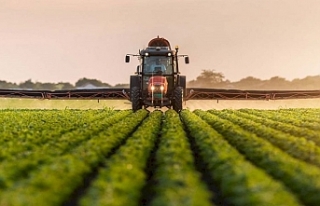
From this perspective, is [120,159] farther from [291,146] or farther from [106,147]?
[291,146]

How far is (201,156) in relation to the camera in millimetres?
11273

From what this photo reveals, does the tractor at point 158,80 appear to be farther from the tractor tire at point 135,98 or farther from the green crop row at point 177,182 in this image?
the green crop row at point 177,182

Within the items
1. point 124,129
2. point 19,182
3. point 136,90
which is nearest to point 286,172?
A: point 19,182

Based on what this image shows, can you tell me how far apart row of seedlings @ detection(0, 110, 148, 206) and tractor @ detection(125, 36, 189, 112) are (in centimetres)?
1494

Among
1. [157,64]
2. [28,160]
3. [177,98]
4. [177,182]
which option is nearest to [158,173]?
[177,182]

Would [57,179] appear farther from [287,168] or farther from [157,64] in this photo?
[157,64]

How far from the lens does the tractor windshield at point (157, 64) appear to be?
26.8 meters

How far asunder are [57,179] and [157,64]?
1981 centimetres

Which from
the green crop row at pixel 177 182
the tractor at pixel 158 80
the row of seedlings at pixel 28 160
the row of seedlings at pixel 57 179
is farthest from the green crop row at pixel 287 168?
the tractor at pixel 158 80

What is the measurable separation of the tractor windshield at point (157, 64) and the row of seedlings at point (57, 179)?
1582cm

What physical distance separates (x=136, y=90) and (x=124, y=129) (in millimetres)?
11918

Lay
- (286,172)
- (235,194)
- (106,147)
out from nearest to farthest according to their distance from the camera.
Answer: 1. (235,194)
2. (286,172)
3. (106,147)

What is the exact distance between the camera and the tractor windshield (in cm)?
2683

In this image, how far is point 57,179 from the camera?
735cm
